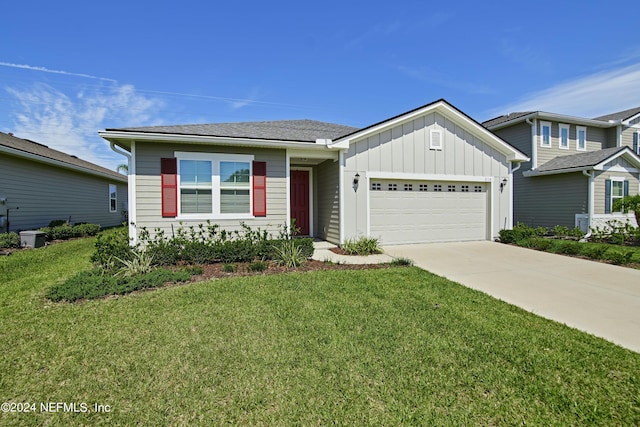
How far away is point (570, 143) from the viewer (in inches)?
594

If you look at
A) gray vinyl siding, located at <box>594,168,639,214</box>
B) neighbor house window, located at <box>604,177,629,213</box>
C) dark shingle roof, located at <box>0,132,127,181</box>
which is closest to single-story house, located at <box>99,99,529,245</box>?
gray vinyl siding, located at <box>594,168,639,214</box>

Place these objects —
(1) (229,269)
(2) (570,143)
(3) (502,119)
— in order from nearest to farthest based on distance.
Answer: (1) (229,269)
(2) (570,143)
(3) (502,119)

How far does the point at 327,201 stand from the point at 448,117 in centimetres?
498

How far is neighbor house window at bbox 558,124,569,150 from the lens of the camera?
48.6 feet

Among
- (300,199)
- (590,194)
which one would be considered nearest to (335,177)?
(300,199)

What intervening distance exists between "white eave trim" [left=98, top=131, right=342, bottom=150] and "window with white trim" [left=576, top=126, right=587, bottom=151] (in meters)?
14.4

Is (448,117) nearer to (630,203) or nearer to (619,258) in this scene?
(619,258)

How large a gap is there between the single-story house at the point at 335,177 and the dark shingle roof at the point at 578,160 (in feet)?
11.5

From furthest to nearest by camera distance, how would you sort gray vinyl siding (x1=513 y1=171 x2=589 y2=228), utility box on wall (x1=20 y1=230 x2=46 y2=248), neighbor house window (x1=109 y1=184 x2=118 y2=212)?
neighbor house window (x1=109 y1=184 x2=118 y2=212), gray vinyl siding (x1=513 y1=171 x2=589 y2=228), utility box on wall (x1=20 y1=230 x2=46 y2=248)

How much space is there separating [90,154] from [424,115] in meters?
25.6

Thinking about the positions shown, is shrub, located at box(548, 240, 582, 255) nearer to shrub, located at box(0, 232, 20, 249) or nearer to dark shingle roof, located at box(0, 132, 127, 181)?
shrub, located at box(0, 232, 20, 249)

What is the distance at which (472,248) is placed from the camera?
9289mm

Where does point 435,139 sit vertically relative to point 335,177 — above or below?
above

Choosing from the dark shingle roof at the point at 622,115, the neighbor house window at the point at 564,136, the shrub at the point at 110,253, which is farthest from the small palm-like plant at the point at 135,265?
the dark shingle roof at the point at 622,115
